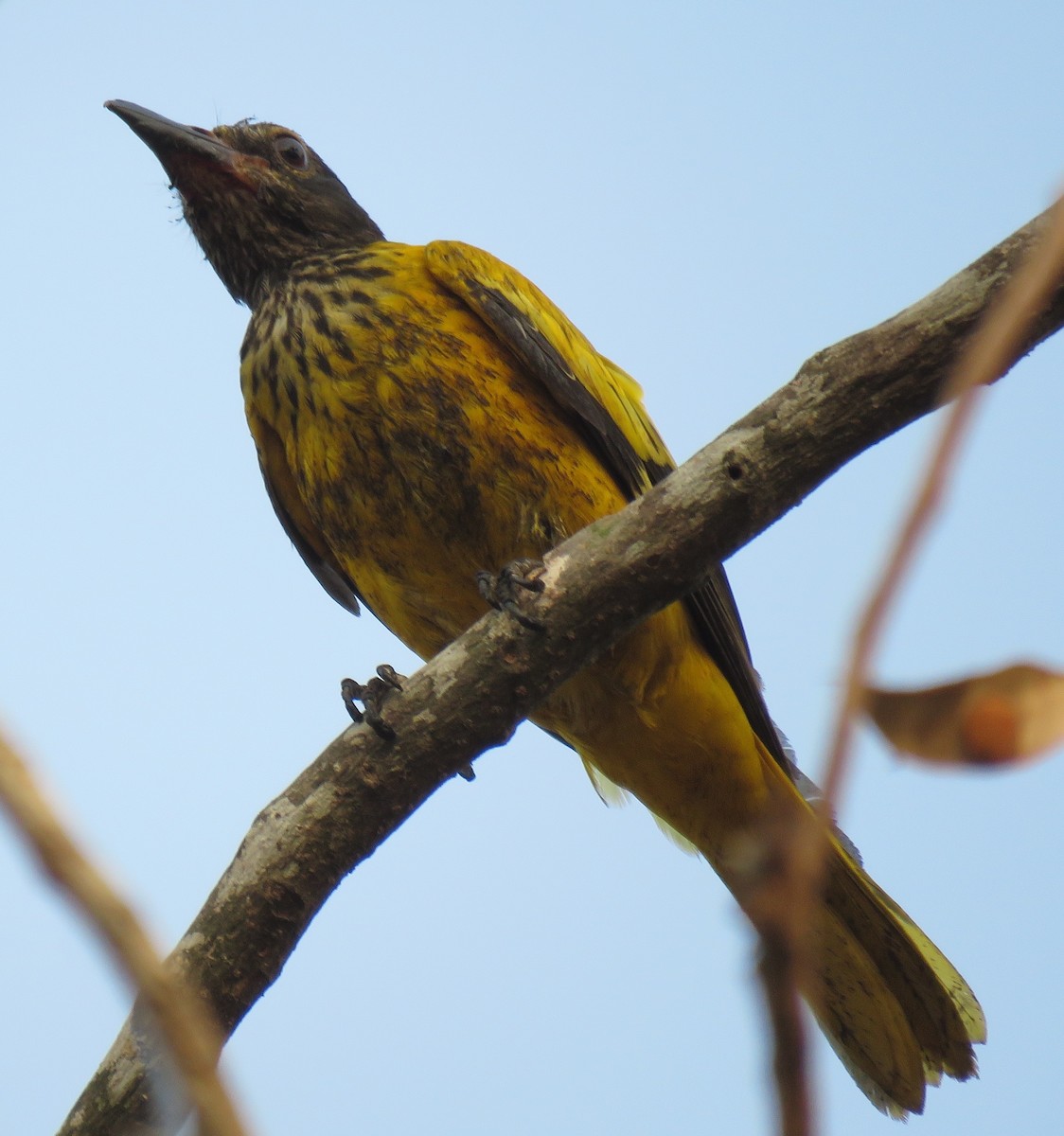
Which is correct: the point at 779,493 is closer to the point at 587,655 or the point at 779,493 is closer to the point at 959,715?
the point at 587,655

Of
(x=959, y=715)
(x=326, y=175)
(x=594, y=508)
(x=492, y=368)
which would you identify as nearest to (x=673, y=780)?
(x=594, y=508)

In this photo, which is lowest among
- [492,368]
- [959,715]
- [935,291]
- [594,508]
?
[959,715]

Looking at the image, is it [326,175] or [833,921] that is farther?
[326,175]

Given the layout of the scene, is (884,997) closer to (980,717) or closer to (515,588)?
(515,588)

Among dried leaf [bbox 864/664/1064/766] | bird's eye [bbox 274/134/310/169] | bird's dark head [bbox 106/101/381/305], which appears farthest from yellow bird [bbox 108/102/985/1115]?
dried leaf [bbox 864/664/1064/766]

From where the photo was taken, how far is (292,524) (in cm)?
533

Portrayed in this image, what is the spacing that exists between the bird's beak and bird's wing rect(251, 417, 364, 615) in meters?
1.34

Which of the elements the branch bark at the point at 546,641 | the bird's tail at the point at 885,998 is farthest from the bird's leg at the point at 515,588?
the bird's tail at the point at 885,998

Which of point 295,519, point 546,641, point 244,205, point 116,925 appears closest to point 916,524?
point 116,925

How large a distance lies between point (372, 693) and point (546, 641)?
2.10 ft

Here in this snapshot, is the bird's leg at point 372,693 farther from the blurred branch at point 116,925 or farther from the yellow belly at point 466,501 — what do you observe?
the blurred branch at point 116,925

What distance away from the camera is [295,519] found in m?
5.26

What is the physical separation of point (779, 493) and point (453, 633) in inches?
69.8

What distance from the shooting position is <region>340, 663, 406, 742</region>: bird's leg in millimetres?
3664
